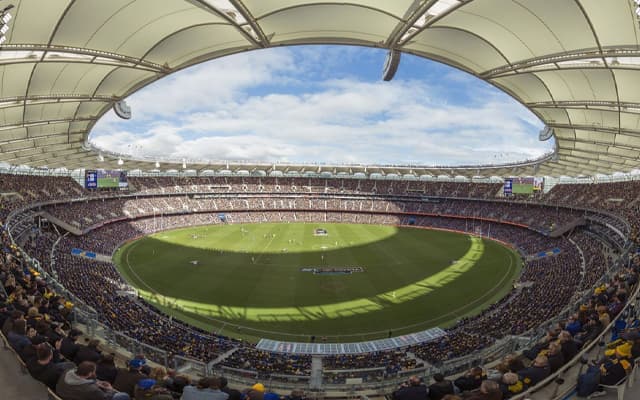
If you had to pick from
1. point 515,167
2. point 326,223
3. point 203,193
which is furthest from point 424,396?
point 203,193

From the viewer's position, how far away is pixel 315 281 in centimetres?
3316

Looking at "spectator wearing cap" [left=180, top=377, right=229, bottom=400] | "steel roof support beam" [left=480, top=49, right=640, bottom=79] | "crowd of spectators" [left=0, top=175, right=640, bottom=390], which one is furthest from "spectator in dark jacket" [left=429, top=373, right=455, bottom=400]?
"steel roof support beam" [left=480, top=49, right=640, bottom=79]

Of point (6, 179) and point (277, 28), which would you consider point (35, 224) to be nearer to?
point (6, 179)

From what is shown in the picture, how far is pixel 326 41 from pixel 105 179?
156ft

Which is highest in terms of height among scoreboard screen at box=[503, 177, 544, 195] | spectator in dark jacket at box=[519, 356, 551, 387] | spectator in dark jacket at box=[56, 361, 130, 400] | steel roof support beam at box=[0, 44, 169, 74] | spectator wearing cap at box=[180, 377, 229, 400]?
steel roof support beam at box=[0, 44, 169, 74]

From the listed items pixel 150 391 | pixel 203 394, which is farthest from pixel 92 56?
pixel 203 394

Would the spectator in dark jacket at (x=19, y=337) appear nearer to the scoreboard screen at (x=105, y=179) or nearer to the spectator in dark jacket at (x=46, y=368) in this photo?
the spectator in dark jacket at (x=46, y=368)

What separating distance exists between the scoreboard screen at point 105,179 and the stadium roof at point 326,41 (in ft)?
90.2

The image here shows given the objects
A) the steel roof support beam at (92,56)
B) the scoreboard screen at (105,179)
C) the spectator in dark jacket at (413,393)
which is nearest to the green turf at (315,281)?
the scoreboard screen at (105,179)

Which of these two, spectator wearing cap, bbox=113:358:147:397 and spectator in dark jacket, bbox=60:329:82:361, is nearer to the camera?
spectator wearing cap, bbox=113:358:147:397

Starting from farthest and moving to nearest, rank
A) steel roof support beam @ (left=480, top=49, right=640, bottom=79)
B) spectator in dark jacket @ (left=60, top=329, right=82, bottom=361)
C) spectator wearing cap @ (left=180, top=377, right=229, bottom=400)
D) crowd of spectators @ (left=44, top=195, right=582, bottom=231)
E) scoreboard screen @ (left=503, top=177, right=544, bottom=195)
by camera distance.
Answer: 1. scoreboard screen @ (left=503, top=177, right=544, bottom=195)
2. crowd of spectators @ (left=44, top=195, right=582, bottom=231)
3. steel roof support beam @ (left=480, top=49, right=640, bottom=79)
4. spectator in dark jacket @ (left=60, top=329, right=82, bottom=361)
5. spectator wearing cap @ (left=180, top=377, right=229, bottom=400)

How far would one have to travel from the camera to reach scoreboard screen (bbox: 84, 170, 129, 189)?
4700 centimetres

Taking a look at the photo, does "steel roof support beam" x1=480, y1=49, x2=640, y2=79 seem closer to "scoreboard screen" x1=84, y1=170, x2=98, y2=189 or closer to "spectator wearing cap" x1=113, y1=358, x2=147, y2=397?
"spectator wearing cap" x1=113, y1=358, x2=147, y2=397

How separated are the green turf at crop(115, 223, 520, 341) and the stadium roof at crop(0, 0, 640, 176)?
53.3 ft
